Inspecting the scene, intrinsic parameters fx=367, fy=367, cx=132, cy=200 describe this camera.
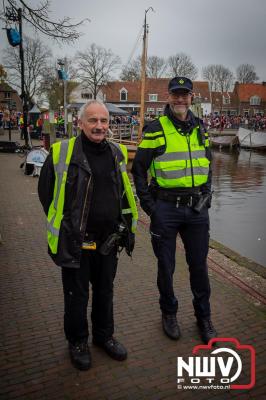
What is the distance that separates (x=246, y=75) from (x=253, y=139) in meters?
53.1

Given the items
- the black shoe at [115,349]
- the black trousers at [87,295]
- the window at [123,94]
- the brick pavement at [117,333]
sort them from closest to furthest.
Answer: the brick pavement at [117,333], the black trousers at [87,295], the black shoe at [115,349], the window at [123,94]

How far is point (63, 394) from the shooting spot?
108 inches

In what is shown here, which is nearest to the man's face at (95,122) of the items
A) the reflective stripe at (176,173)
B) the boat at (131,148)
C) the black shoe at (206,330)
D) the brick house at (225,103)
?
the reflective stripe at (176,173)

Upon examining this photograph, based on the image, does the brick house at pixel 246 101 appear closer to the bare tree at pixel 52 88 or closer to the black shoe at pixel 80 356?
the bare tree at pixel 52 88

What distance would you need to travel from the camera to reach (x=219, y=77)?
76062 millimetres

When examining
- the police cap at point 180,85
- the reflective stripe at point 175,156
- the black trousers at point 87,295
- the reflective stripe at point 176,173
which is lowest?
the black trousers at point 87,295

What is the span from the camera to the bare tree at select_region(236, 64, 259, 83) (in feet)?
257

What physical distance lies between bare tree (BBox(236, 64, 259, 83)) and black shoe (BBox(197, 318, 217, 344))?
270ft

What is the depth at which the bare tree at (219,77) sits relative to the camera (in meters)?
75.5

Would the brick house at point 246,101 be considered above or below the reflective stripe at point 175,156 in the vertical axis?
above

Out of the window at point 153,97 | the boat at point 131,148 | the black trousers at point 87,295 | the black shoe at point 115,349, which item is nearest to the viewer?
the black trousers at point 87,295

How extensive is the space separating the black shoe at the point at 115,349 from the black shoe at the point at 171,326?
0.51m

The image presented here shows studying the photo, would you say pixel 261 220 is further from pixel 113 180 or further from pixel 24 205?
pixel 113 180
